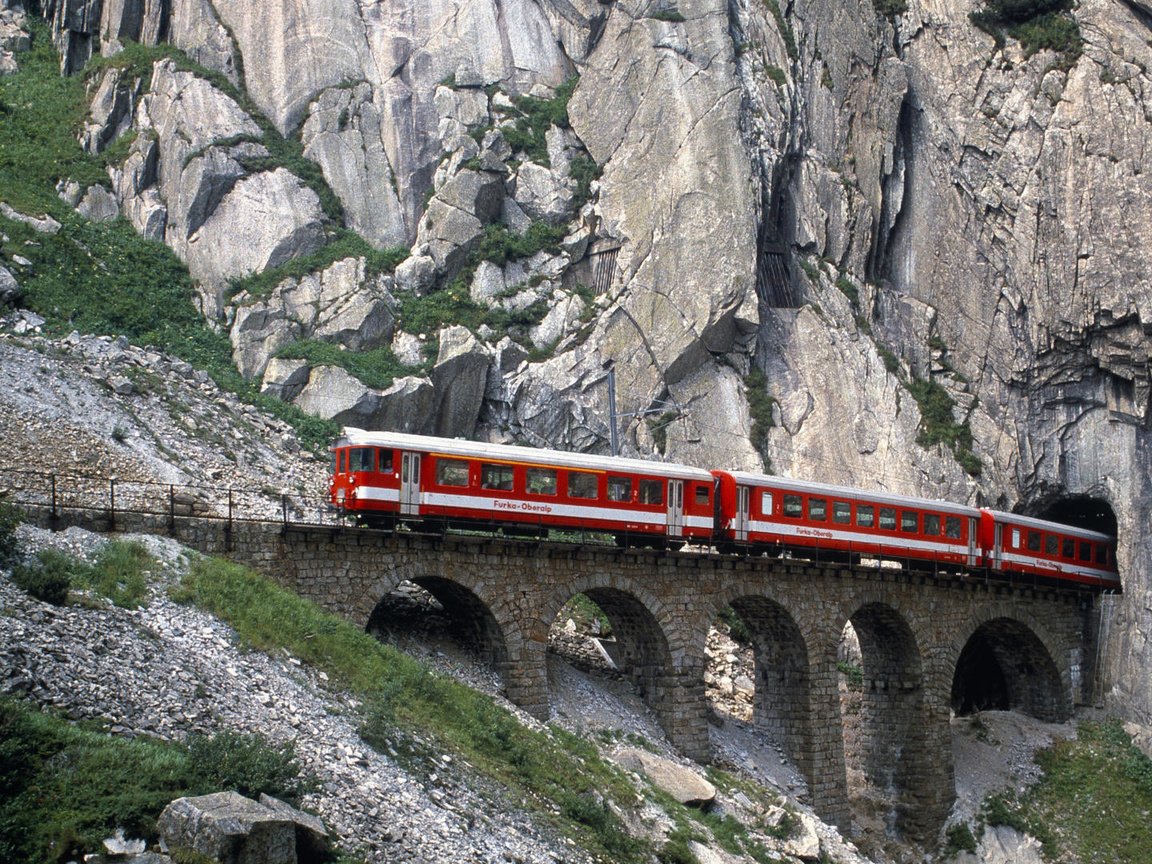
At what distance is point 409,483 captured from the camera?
1074 inches

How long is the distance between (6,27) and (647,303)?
1238 inches

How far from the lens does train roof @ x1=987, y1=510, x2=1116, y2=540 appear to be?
129ft

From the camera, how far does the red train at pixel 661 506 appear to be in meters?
27.4

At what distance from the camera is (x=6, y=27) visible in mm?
51219

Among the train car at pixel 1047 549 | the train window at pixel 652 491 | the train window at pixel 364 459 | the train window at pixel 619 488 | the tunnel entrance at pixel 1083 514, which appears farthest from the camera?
the tunnel entrance at pixel 1083 514

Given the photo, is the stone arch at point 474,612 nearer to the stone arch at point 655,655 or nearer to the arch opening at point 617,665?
the arch opening at point 617,665

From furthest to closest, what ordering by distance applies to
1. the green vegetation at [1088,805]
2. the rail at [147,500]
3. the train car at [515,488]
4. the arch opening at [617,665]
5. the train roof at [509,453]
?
the green vegetation at [1088,805] → the arch opening at [617,665] → the train roof at [509,453] → the train car at [515,488] → the rail at [147,500]

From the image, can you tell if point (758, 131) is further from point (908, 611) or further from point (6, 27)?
point (6, 27)

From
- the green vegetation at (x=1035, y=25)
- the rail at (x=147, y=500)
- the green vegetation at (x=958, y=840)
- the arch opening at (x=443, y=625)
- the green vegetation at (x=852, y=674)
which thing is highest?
the green vegetation at (x=1035, y=25)

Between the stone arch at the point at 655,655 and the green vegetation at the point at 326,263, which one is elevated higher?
the green vegetation at the point at 326,263

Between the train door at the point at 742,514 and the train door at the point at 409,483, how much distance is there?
9633mm

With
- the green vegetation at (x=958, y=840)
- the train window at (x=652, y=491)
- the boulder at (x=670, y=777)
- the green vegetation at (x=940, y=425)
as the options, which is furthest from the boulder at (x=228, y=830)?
the green vegetation at (x=940, y=425)

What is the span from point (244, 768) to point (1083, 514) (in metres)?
40.9

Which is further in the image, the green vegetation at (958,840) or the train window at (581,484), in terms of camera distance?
the green vegetation at (958,840)
